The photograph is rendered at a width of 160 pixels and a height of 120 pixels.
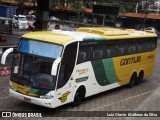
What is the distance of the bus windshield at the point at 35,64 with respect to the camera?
35.6 ft

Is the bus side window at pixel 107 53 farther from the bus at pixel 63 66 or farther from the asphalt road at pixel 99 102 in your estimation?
the asphalt road at pixel 99 102

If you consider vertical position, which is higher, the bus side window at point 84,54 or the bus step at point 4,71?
the bus side window at point 84,54

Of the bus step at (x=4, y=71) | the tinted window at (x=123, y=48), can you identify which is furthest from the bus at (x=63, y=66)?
the bus step at (x=4, y=71)

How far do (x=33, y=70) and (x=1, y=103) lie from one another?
1.97m

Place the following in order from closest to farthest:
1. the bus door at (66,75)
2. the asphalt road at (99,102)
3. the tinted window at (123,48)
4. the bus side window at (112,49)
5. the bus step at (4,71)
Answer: the bus door at (66,75), the asphalt road at (99,102), the bus side window at (112,49), the tinted window at (123,48), the bus step at (4,71)

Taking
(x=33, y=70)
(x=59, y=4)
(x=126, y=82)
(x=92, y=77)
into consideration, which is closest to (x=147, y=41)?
(x=126, y=82)

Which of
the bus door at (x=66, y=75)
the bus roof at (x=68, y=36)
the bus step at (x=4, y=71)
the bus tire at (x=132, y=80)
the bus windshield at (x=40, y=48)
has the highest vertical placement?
the bus roof at (x=68, y=36)

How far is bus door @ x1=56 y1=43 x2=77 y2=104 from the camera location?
11062 mm

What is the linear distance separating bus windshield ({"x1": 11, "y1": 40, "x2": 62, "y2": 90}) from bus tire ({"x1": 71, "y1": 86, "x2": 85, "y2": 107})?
1821mm

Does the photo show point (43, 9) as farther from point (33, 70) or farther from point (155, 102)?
point (155, 102)

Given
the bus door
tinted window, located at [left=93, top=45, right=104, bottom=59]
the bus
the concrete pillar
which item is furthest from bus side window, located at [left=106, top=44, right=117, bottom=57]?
the concrete pillar

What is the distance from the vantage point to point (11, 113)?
1073 centimetres

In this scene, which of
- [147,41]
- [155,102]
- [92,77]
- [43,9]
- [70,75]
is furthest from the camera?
[43,9]

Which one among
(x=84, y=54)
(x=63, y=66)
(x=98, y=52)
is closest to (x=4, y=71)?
(x=98, y=52)
